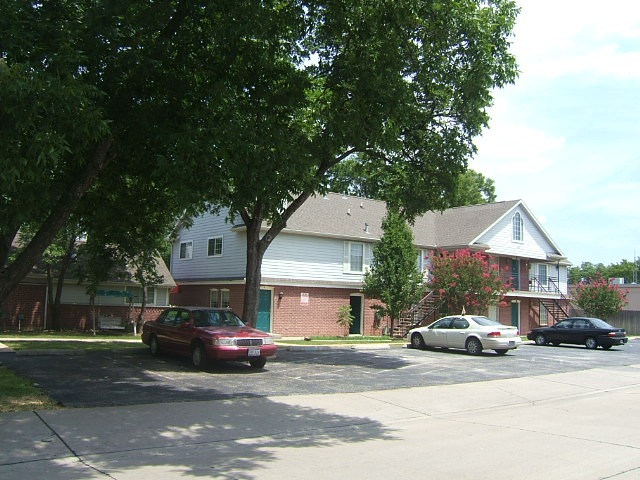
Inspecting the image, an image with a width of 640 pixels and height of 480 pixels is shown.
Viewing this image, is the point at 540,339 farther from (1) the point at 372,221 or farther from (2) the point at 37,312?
(2) the point at 37,312

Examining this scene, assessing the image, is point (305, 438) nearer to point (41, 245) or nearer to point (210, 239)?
A: point (41, 245)

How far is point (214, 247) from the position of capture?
30328 millimetres

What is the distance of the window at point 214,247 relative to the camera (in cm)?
2988

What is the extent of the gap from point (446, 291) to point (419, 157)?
1118cm

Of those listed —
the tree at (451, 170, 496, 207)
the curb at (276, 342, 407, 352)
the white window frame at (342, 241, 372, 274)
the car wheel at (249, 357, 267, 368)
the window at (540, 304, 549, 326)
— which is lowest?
the curb at (276, 342, 407, 352)

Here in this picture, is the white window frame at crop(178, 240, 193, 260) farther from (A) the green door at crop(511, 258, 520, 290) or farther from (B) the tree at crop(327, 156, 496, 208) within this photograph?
(A) the green door at crop(511, 258, 520, 290)

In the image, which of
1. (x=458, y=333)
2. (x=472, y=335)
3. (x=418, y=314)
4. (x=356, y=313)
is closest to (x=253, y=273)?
(x=458, y=333)

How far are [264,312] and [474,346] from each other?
33.3 ft

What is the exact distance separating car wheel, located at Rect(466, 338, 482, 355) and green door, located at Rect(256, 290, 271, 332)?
382 inches

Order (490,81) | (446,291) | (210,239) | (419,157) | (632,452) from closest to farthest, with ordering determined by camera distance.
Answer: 1. (632,452)
2. (490,81)
3. (419,157)
4. (446,291)
5. (210,239)

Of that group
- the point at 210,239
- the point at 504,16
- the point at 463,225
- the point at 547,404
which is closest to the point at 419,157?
the point at 504,16

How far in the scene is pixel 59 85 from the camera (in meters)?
8.09

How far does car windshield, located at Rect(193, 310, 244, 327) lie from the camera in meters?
15.1

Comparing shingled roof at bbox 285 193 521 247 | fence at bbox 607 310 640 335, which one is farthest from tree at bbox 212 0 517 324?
fence at bbox 607 310 640 335
